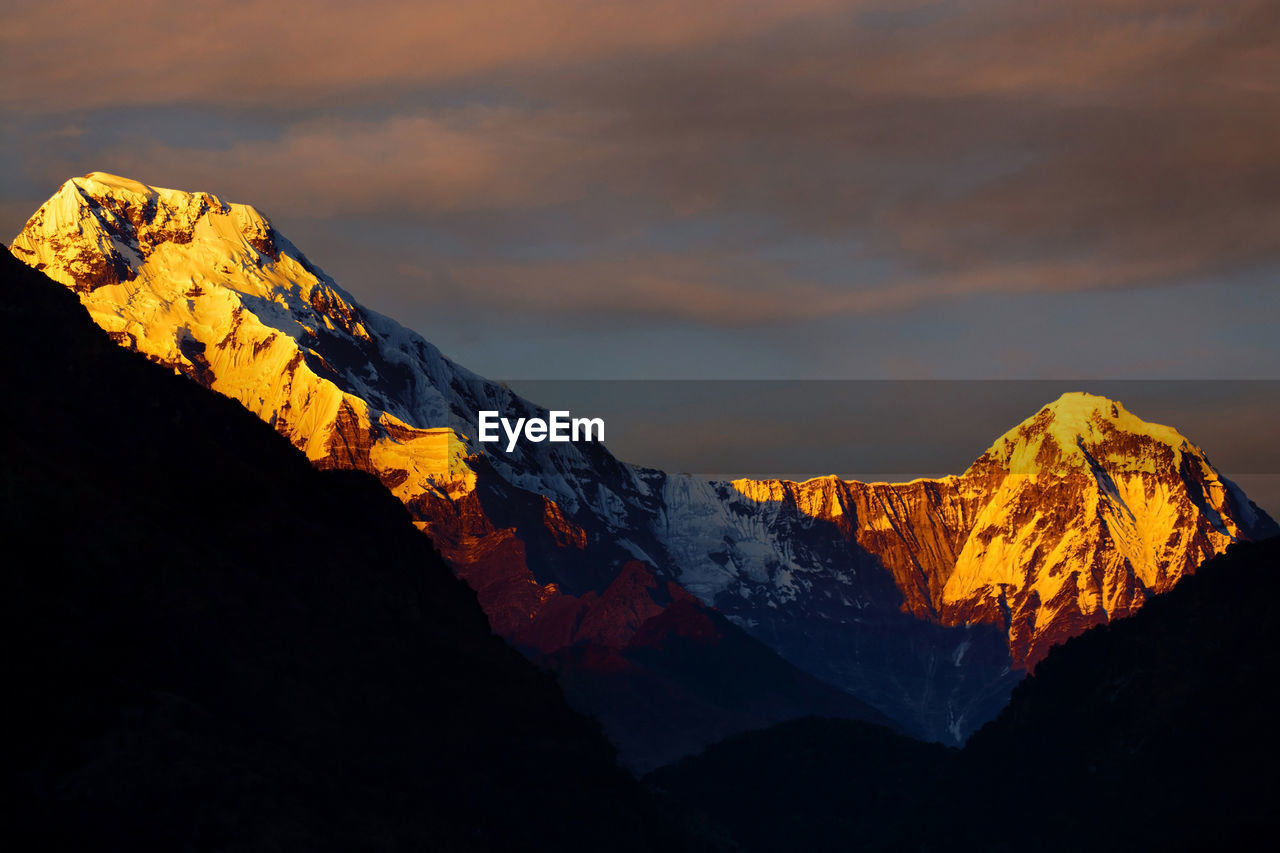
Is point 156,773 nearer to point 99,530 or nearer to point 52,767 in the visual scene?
point 52,767

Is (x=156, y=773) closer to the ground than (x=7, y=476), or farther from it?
closer to the ground

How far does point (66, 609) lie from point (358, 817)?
112 ft

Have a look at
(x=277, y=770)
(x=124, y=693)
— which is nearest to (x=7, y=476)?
(x=124, y=693)

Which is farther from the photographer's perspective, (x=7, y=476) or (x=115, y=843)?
(x=7, y=476)

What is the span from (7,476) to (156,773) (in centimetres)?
3419

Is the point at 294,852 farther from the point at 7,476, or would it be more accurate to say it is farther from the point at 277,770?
the point at 7,476

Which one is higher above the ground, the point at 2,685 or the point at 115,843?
the point at 2,685

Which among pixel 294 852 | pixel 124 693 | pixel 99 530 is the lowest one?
pixel 294 852

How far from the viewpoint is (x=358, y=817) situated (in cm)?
19525

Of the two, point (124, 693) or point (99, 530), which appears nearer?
point (124, 693)

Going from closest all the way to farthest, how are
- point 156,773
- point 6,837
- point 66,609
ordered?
1. point 6,837
2. point 156,773
3. point 66,609

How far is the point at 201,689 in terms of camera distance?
19762 centimetres

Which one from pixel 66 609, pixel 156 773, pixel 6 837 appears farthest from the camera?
pixel 66 609

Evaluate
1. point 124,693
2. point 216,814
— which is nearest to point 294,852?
point 216,814
